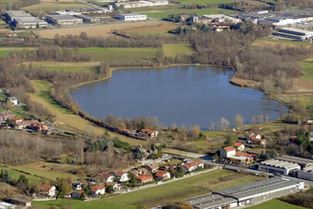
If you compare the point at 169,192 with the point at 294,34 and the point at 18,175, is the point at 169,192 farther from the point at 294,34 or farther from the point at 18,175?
the point at 294,34

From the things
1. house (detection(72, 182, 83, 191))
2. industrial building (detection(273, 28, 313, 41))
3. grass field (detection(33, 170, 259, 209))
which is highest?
industrial building (detection(273, 28, 313, 41))

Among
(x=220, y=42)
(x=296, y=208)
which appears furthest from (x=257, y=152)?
(x=220, y=42)

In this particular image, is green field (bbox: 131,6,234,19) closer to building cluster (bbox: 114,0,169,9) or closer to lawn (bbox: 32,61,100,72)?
building cluster (bbox: 114,0,169,9)

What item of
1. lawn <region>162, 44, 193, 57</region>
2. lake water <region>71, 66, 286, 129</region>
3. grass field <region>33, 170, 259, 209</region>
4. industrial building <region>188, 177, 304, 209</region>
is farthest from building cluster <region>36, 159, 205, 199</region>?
lawn <region>162, 44, 193, 57</region>

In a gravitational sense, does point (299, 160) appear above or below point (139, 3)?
below

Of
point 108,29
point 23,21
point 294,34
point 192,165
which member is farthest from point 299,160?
point 23,21

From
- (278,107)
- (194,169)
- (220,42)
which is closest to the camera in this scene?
(194,169)

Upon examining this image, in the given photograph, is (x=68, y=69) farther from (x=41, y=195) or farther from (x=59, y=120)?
(x=41, y=195)
